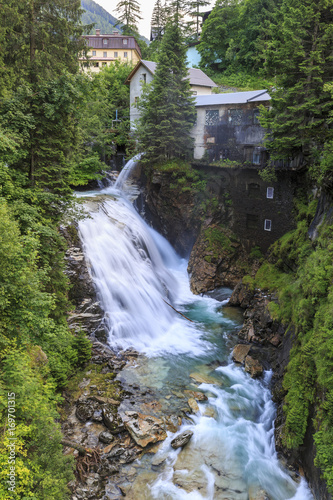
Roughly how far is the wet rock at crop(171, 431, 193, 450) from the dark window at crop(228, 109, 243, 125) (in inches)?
762

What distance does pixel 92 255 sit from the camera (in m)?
16.0

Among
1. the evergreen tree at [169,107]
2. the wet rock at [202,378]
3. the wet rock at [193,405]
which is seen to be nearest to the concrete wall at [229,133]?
the evergreen tree at [169,107]

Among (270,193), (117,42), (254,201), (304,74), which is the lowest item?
(254,201)

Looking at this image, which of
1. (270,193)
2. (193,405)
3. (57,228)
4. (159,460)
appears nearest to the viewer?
(159,460)

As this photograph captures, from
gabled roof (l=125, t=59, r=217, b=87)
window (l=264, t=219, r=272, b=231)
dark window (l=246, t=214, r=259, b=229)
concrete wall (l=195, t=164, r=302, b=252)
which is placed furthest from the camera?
gabled roof (l=125, t=59, r=217, b=87)

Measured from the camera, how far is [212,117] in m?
23.9

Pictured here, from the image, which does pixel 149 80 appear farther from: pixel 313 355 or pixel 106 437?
pixel 106 437

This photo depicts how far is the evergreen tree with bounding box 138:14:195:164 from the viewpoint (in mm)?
22609

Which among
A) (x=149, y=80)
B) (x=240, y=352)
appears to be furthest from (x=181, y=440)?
(x=149, y=80)

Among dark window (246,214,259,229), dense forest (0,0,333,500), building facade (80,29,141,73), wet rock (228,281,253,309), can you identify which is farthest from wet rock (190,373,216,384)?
building facade (80,29,141,73)

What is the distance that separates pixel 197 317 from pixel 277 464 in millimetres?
9209

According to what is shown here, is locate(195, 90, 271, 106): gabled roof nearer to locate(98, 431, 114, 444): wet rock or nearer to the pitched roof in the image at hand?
locate(98, 431, 114, 444): wet rock

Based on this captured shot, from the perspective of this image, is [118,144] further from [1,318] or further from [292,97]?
[1,318]

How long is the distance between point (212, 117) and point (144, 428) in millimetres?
20733
